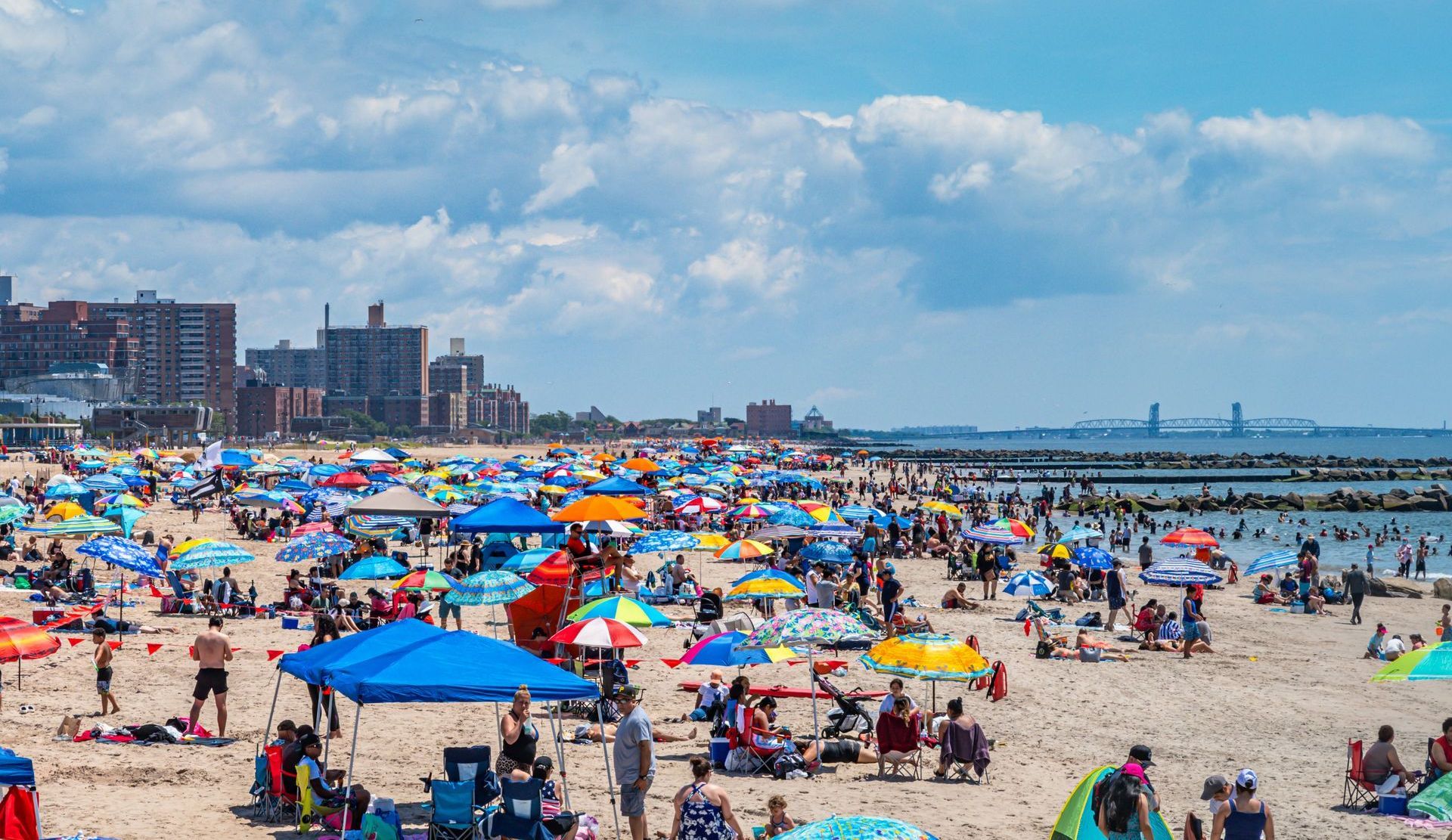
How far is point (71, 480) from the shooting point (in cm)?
3416

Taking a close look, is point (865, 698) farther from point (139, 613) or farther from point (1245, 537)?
point (1245, 537)

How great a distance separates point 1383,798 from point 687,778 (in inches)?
230

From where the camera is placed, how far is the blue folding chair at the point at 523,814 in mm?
8414

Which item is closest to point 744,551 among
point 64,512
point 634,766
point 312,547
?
point 312,547

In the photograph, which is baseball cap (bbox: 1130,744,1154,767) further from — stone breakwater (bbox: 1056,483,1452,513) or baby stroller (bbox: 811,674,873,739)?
stone breakwater (bbox: 1056,483,1452,513)

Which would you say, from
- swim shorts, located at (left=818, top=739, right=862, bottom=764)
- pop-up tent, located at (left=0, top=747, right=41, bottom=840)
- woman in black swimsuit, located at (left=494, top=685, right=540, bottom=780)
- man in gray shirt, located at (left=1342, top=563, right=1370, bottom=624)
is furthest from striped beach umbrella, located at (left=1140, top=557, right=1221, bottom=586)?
pop-up tent, located at (left=0, top=747, right=41, bottom=840)

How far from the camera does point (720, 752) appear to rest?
1155 centimetres

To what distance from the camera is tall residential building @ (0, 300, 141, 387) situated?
188 metres

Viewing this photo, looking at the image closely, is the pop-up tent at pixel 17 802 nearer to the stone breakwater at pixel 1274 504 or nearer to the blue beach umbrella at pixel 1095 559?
the blue beach umbrella at pixel 1095 559

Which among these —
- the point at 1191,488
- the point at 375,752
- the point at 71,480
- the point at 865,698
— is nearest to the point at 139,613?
the point at 375,752

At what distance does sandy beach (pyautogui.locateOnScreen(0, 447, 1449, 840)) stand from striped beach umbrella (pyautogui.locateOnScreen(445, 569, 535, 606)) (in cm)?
188

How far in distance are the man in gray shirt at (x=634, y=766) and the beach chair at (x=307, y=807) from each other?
80.6 inches

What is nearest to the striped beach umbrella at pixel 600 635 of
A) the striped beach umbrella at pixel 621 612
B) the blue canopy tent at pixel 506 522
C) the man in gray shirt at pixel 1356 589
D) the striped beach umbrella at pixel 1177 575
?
the striped beach umbrella at pixel 621 612

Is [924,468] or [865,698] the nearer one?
[865,698]
